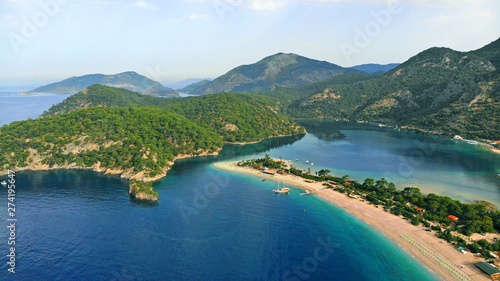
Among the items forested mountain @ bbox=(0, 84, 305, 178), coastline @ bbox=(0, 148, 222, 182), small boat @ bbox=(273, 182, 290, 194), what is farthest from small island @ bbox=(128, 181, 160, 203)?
small boat @ bbox=(273, 182, 290, 194)

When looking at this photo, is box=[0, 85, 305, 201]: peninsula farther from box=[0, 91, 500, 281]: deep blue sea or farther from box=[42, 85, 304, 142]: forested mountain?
box=[42, 85, 304, 142]: forested mountain

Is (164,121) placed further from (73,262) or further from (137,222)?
(73,262)

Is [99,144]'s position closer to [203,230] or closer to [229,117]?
[203,230]

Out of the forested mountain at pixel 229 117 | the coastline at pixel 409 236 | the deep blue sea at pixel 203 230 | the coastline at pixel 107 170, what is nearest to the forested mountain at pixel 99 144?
the coastline at pixel 107 170

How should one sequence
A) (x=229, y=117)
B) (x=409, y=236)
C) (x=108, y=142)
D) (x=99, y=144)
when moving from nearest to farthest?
(x=409, y=236)
(x=99, y=144)
(x=108, y=142)
(x=229, y=117)

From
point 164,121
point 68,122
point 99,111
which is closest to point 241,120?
point 164,121

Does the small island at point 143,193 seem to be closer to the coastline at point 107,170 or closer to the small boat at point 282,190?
the coastline at point 107,170

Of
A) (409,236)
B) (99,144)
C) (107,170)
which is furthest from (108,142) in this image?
(409,236)
